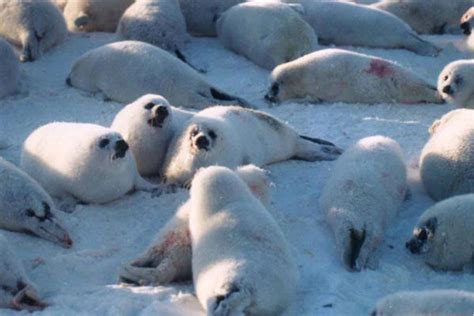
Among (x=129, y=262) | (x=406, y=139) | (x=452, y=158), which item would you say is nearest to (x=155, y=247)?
(x=129, y=262)

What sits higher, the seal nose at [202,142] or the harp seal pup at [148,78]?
the seal nose at [202,142]

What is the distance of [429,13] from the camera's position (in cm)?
870

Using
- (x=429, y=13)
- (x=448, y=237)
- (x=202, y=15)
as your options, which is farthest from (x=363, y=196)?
(x=429, y=13)

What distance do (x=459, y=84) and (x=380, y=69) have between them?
67 cm

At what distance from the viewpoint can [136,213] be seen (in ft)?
16.7

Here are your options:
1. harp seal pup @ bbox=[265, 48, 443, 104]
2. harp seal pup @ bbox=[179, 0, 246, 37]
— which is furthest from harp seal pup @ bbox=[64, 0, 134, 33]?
harp seal pup @ bbox=[265, 48, 443, 104]

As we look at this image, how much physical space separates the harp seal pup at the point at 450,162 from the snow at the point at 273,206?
0.13 m

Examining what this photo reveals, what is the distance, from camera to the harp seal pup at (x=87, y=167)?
5.09 meters

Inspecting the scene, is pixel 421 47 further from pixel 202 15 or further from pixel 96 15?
pixel 96 15

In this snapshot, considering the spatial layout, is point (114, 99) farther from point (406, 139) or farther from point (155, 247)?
point (155, 247)

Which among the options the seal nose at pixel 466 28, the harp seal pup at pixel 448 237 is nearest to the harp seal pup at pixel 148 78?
the harp seal pup at pixel 448 237

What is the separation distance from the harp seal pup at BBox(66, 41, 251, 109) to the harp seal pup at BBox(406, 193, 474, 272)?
242cm

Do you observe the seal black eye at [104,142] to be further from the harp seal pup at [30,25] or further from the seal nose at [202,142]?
the harp seal pup at [30,25]

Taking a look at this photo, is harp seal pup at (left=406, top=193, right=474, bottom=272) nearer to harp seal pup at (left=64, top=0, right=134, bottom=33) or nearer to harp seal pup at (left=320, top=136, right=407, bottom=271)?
harp seal pup at (left=320, top=136, right=407, bottom=271)
